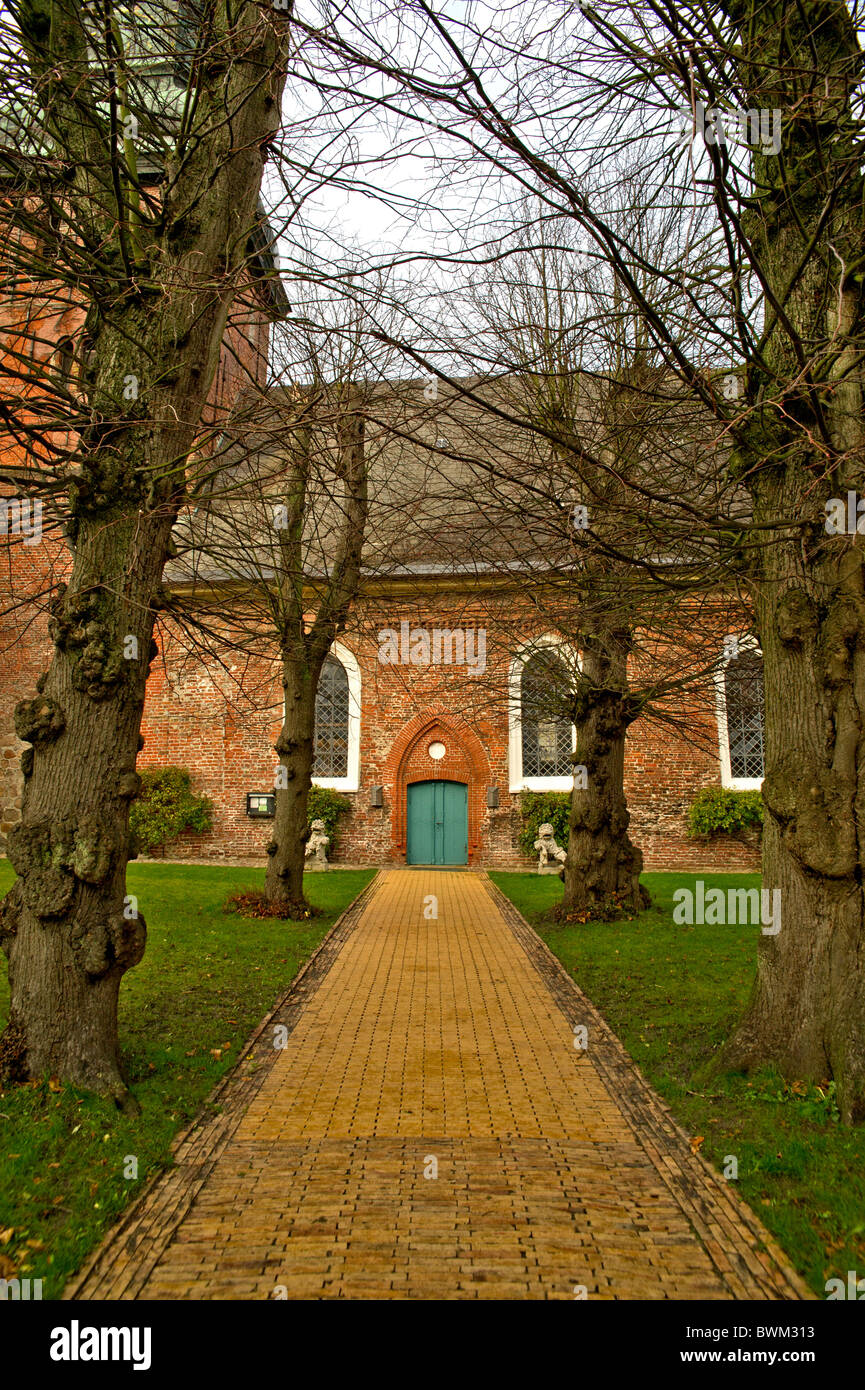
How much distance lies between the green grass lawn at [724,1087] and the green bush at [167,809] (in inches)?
382

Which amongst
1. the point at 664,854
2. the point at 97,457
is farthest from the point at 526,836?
the point at 97,457

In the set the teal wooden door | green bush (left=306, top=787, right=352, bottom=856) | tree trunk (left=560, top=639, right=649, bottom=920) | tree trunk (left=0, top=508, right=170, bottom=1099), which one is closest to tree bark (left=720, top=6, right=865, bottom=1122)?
tree trunk (left=0, top=508, right=170, bottom=1099)

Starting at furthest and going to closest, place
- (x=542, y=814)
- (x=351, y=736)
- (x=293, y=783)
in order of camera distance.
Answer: (x=351, y=736) → (x=542, y=814) → (x=293, y=783)

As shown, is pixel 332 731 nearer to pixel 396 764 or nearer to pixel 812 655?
pixel 396 764

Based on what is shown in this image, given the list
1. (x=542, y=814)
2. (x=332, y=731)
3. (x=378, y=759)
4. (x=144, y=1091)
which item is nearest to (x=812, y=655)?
(x=144, y=1091)

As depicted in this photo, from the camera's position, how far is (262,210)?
19.5 ft

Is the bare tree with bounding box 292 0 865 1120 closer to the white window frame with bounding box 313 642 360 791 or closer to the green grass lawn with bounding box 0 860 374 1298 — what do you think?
the green grass lawn with bounding box 0 860 374 1298

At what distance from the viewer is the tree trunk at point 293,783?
1175 cm

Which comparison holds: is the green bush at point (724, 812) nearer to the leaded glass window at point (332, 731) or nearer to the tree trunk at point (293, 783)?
the leaded glass window at point (332, 731)

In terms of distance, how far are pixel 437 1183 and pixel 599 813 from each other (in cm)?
743

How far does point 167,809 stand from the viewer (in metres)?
18.0

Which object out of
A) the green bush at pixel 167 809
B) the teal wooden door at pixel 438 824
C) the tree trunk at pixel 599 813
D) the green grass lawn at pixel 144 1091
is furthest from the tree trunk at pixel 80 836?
the green bush at pixel 167 809

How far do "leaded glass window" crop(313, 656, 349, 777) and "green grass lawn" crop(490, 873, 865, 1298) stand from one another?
→ 27.5 ft
